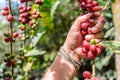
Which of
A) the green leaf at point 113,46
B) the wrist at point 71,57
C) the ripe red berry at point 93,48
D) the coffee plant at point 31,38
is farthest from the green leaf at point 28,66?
the green leaf at point 113,46

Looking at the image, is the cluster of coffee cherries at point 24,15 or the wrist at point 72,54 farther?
the wrist at point 72,54

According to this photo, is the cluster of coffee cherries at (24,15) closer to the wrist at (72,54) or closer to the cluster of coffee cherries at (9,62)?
the cluster of coffee cherries at (9,62)

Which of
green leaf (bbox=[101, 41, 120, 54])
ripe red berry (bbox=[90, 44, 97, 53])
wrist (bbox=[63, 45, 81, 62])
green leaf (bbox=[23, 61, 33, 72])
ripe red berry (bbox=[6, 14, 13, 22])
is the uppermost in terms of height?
green leaf (bbox=[101, 41, 120, 54])

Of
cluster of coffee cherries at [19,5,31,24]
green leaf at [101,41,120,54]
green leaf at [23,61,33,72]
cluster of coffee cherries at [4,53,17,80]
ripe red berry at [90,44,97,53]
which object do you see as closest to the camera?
green leaf at [101,41,120,54]

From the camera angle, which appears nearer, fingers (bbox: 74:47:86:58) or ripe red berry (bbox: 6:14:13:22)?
ripe red berry (bbox: 6:14:13:22)

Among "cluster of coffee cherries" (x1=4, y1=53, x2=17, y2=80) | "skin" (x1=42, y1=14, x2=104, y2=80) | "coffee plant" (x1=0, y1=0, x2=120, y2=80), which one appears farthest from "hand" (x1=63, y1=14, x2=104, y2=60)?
"cluster of coffee cherries" (x1=4, y1=53, x2=17, y2=80)

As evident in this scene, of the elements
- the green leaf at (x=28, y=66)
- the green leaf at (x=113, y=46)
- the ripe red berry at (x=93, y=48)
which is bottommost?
the green leaf at (x=28, y=66)

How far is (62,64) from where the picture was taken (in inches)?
73.4

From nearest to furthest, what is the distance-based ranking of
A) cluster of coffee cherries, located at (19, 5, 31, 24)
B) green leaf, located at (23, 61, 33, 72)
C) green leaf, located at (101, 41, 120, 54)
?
green leaf, located at (101, 41, 120, 54), cluster of coffee cherries, located at (19, 5, 31, 24), green leaf, located at (23, 61, 33, 72)

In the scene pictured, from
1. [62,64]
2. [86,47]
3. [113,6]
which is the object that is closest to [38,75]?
[62,64]

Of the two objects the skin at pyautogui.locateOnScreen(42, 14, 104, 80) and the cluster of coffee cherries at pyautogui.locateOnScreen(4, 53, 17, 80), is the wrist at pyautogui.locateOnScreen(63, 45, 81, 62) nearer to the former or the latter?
the skin at pyautogui.locateOnScreen(42, 14, 104, 80)

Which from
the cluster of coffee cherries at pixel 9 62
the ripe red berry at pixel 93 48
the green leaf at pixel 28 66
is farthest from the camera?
the green leaf at pixel 28 66

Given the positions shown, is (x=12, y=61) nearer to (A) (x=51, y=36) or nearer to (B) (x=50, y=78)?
(B) (x=50, y=78)

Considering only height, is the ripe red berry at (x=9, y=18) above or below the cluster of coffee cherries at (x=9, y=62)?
above
